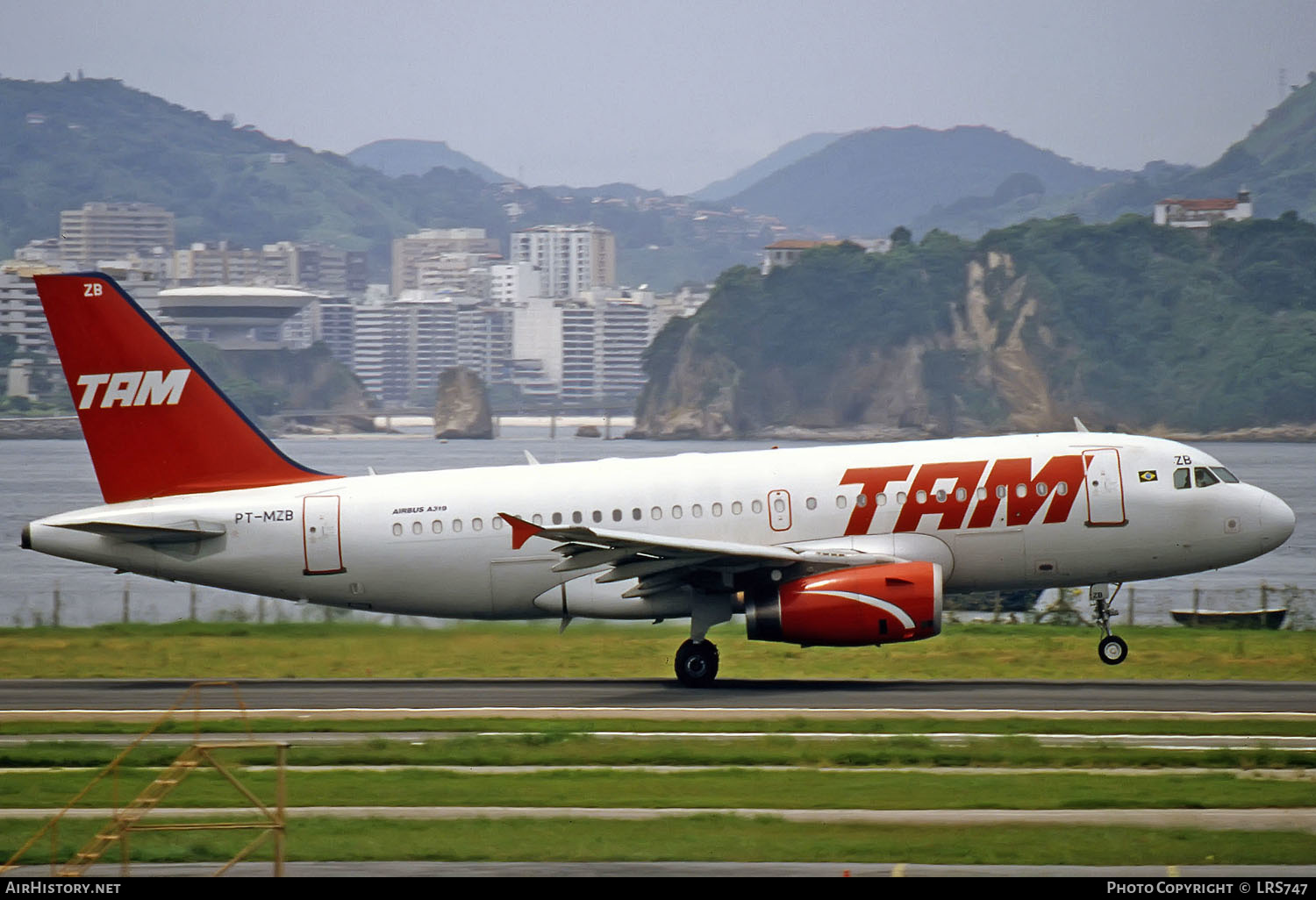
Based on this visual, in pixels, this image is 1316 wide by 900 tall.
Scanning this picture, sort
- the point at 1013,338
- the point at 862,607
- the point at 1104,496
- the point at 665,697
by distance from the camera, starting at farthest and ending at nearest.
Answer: the point at 1013,338, the point at 1104,496, the point at 665,697, the point at 862,607

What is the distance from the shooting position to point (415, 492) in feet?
97.5

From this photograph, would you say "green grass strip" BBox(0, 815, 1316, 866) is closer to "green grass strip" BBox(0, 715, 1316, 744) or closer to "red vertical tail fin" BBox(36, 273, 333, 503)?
"green grass strip" BBox(0, 715, 1316, 744)

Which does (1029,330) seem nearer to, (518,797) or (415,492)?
(415,492)

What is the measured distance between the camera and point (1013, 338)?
6649 inches

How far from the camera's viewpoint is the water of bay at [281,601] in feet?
188

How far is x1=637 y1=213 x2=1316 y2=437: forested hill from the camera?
161750 mm

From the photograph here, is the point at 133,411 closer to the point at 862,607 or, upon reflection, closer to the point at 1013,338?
the point at 862,607

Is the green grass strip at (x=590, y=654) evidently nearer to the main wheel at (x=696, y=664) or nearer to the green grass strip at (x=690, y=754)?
the main wheel at (x=696, y=664)

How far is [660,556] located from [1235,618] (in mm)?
19763

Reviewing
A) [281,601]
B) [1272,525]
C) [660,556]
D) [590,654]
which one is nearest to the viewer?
[660,556]

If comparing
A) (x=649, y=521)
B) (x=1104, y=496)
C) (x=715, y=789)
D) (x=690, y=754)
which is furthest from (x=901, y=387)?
(x=715, y=789)

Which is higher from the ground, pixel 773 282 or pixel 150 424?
pixel 773 282
